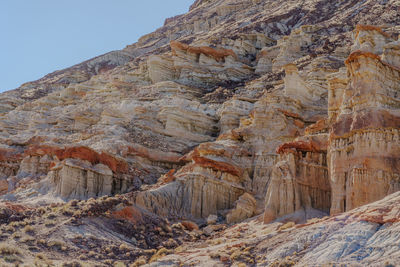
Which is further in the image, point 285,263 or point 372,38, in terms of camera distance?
point 372,38

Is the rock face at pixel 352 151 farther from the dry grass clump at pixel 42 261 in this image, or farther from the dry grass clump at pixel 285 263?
the dry grass clump at pixel 42 261

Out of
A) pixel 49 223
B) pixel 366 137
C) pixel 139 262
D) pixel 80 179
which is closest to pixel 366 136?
pixel 366 137

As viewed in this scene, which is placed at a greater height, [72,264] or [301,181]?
[301,181]

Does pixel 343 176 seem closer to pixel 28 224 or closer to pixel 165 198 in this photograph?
pixel 165 198

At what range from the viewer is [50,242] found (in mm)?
26812

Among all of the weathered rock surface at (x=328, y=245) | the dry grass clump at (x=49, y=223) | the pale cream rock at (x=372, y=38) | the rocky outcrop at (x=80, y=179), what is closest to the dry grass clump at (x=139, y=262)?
the weathered rock surface at (x=328, y=245)

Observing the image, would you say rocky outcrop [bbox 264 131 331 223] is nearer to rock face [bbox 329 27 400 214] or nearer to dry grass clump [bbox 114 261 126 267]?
rock face [bbox 329 27 400 214]

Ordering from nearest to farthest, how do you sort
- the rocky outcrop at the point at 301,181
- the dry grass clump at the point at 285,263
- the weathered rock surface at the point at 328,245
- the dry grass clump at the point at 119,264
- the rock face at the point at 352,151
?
1. the weathered rock surface at the point at 328,245
2. the dry grass clump at the point at 285,263
3. the rock face at the point at 352,151
4. the dry grass clump at the point at 119,264
5. the rocky outcrop at the point at 301,181

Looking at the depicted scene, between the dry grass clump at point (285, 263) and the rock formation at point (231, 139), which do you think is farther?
the rock formation at point (231, 139)

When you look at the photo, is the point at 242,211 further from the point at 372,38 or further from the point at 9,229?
the point at 9,229

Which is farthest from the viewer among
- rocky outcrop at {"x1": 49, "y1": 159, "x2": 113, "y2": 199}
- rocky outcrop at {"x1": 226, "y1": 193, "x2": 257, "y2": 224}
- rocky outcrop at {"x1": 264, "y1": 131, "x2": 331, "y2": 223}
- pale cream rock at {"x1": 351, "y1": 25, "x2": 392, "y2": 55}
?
rocky outcrop at {"x1": 49, "y1": 159, "x2": 113, "y2": 199}

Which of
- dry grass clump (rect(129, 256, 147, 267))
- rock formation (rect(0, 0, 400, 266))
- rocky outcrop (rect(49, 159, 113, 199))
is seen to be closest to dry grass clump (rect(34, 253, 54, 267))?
dry grass clump (rect(129, 256, 147, 267))

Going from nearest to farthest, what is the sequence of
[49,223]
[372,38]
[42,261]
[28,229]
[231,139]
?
[42,261]
[28,229]
[49,223]
[372,38]
[231,139]

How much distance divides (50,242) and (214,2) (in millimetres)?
101868
